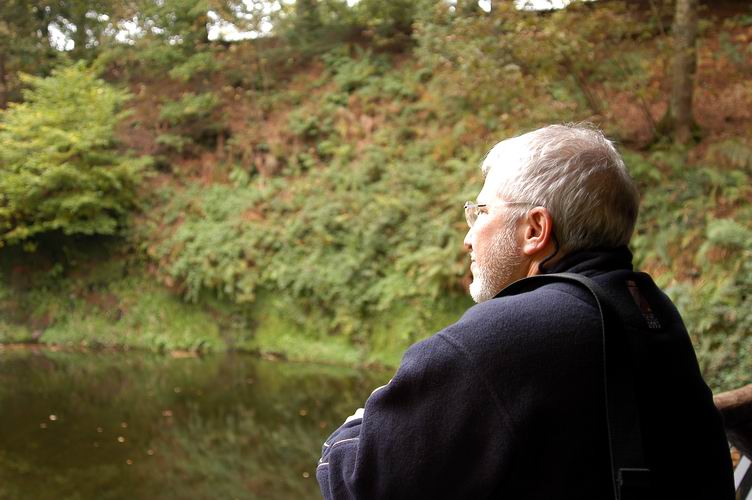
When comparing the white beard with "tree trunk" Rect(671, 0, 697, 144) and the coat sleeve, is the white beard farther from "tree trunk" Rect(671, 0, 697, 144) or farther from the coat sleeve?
"tree trunk" Rect(671, 0, 697, 144)

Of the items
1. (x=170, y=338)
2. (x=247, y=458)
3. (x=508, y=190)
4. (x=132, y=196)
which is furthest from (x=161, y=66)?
(x=508, y=190)

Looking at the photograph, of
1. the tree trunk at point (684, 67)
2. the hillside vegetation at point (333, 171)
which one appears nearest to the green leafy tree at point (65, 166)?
the hillside vegetation at point (333, 171)

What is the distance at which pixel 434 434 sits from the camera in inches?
55.1

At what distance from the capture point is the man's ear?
61.9 inches

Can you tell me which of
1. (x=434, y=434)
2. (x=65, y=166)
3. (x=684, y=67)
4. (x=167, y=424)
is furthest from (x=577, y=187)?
(x=65, y=166)

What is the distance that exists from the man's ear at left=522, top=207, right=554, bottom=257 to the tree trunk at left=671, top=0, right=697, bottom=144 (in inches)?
394

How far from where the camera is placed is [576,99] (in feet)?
37.9

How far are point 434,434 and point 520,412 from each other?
17 centimetres

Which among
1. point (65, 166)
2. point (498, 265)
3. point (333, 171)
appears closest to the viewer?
point (498, 265)

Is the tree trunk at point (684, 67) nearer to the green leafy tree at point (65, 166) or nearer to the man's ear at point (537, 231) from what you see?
the man's ear at point (537, 231)

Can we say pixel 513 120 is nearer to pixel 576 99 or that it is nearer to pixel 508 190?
pixel 576 99

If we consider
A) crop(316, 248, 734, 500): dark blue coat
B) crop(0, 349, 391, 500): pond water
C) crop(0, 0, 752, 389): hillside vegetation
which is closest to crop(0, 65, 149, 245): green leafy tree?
crop(0, 0, 752, 389): hillside vegetation

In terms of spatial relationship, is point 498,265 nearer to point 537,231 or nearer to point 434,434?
point 537,231

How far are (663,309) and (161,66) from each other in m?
18.5
